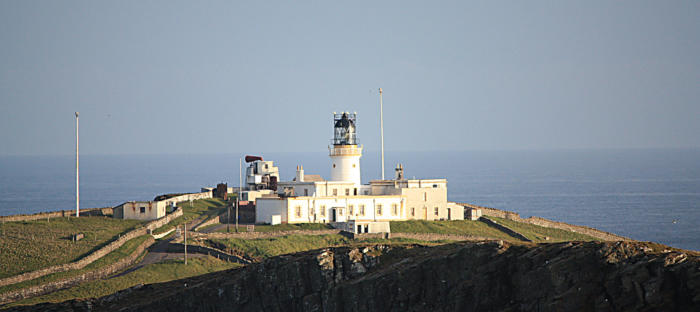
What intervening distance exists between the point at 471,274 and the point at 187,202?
57.7 meters

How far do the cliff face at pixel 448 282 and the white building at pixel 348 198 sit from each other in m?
31.1

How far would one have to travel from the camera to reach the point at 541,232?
88.6 meters

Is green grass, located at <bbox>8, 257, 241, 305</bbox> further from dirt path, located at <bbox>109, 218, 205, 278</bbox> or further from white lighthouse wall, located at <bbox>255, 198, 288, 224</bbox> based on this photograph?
white lighthouse wall, located at <bbox>255, 198, 288, 224</bbox>

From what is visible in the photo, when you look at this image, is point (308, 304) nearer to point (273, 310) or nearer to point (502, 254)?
point (273, 310)

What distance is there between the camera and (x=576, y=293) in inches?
1307

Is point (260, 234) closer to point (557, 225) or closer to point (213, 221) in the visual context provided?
point (213, 221)

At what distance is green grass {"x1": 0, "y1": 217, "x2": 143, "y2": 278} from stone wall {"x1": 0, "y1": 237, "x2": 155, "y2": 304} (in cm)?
249

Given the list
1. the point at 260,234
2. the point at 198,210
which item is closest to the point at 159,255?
the point at 260,234

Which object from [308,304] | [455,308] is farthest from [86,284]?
[455,308]

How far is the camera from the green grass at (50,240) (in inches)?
2467

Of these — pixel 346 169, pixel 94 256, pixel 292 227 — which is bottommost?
pixel 94 256

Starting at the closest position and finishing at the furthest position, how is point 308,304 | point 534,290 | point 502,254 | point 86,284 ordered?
point 534,290 < point 502,254 < point 308,304 < point 86,284

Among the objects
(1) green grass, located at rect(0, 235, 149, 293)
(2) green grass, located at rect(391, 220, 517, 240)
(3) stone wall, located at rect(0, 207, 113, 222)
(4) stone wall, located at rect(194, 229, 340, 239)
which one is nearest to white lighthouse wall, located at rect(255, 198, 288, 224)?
(4) stone wall, located at rect(194, 229, 340, 239)

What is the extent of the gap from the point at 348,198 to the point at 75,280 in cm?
2684
